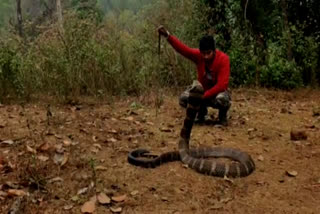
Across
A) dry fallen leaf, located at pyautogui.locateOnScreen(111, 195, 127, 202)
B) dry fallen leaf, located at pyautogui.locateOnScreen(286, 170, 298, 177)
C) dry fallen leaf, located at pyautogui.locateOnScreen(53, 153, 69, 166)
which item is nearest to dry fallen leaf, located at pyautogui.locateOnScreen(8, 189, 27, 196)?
dry fallen leaf, located at pyautogui.locateOnScreen(53, 153, 69, 166)

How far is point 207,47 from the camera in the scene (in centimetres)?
560

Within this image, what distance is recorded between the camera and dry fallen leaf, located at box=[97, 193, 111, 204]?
12.6 ft

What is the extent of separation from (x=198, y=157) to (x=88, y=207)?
149cm

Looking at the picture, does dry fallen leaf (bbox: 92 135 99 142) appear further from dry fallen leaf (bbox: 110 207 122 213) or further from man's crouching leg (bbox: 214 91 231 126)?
man's crouching leg (bbox: 214 91 231 126)

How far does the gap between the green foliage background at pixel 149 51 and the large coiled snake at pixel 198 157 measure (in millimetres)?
2800

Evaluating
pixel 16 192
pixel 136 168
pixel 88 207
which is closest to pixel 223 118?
pixel 136 168

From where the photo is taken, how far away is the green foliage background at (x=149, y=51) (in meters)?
7.44

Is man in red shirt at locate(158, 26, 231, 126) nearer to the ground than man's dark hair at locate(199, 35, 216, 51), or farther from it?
nearer to the ground

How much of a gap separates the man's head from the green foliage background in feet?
6.06

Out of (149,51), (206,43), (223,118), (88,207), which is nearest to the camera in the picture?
(88,207)

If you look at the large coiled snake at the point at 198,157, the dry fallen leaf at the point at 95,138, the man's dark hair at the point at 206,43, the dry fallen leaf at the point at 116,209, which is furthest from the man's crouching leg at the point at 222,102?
the dry fallen leaf at the point at 116,209

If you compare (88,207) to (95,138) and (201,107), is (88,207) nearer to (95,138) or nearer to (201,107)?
(95,138)

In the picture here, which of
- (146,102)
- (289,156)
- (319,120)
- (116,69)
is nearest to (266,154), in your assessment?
(289,156)

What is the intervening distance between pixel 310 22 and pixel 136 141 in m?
6.67
